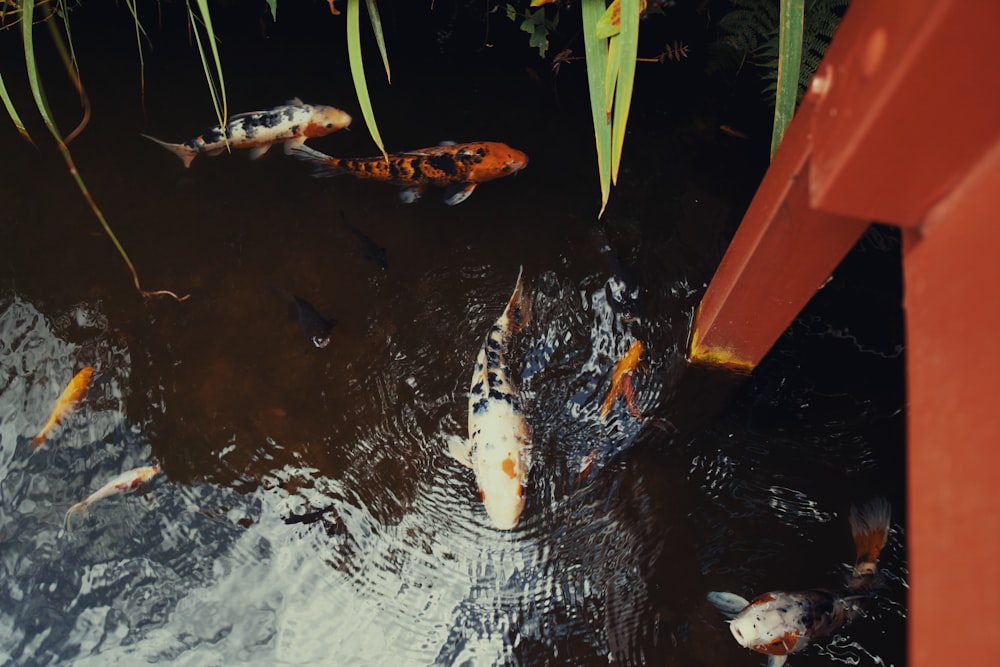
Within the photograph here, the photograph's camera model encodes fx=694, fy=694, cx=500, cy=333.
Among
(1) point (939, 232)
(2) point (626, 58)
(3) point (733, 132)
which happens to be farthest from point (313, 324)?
(1) point (939, 232)

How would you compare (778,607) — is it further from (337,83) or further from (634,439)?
(337,83)

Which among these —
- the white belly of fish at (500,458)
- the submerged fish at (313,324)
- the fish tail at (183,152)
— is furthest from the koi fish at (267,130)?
the white belly of fish at (500,458)

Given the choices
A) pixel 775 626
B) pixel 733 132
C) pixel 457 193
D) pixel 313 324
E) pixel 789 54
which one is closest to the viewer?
pixel 789 54

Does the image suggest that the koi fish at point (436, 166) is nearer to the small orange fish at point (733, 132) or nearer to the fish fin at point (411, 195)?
the fish fin at point (411, 195)

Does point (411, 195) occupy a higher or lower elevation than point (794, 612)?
higher

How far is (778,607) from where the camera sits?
2.22m

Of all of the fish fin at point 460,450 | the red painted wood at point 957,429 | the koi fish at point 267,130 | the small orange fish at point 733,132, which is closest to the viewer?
the red painted wood at point 957,429

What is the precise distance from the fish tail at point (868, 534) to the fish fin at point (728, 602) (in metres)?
0.39

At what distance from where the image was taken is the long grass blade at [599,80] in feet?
6.44

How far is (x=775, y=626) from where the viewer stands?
2191mm

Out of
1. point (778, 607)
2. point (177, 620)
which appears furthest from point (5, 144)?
point (778, 607)

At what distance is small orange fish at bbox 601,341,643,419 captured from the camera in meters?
2.71

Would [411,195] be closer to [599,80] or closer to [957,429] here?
[599,80]

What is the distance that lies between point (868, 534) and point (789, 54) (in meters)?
1.65
